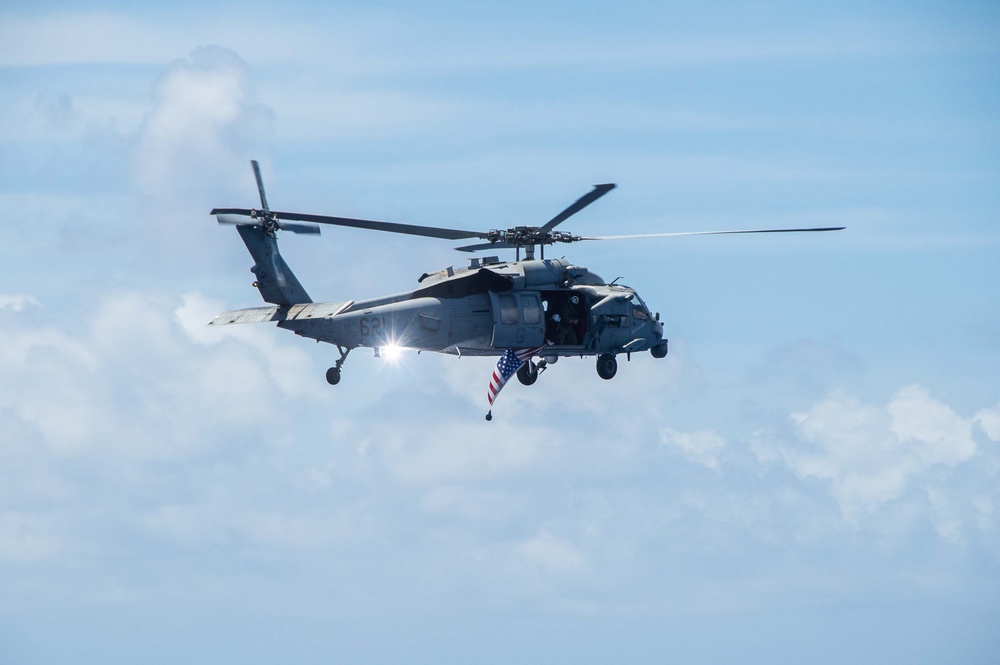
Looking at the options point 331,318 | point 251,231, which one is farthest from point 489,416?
point 251,231

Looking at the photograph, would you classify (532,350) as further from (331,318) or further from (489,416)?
(331,318)

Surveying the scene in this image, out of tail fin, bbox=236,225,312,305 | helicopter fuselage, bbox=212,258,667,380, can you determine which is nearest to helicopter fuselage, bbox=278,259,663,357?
helicopter fuselage, bbox=212,258,667,380

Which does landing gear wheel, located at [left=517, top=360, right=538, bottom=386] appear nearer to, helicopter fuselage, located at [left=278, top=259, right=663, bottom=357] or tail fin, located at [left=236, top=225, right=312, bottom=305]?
helicopter fuselage, located at [left=278, top=259, right=663, bottom=357]

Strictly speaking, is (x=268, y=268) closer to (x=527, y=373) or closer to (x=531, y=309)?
(x=531, y=309)

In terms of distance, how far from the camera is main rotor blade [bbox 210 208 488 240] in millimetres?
61625

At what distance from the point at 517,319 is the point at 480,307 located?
1844 mm

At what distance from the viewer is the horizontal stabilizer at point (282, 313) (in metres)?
64.1

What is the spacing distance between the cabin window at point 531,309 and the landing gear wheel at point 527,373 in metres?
3.06

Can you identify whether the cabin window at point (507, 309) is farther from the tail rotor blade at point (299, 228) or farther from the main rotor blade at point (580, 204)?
the tail rotor blade at point (299, 228)

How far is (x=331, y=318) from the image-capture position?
2512 inches

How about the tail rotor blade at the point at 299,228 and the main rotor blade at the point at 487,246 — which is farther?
the main rotor blade at the point at 487,246

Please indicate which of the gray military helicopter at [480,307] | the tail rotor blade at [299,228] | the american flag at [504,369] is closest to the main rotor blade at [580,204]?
the gray military helicopter at [480,307]

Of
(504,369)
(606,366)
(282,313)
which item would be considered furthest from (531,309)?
(282,313)

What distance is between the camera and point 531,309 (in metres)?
68.3
